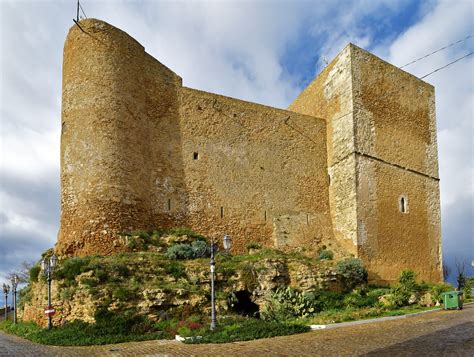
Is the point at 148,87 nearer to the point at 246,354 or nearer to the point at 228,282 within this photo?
the point at 228,282

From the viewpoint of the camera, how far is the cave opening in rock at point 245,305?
16734mm


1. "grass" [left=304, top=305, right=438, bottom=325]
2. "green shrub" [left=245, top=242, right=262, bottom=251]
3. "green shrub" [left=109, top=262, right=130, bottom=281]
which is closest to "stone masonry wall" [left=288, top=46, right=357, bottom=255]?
"green shrub" [left=245, top=242, right=262, bottom=251]

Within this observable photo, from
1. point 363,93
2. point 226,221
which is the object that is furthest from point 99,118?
point 363,93

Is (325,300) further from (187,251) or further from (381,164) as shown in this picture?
Result: (381,164)

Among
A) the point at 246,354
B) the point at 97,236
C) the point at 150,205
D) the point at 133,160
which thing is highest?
the point at 133,160

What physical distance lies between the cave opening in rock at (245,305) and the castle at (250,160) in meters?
4.73

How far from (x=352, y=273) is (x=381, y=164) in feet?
24.1

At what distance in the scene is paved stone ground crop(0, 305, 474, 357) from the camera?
1006 centimetres

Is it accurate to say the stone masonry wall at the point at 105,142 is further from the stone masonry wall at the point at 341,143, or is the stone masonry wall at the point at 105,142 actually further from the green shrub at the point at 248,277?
the stone masonry wall at the point at 341,143

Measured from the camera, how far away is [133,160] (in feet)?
63.6

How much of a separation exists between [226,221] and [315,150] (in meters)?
7.06

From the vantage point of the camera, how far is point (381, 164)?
2445 centimetres

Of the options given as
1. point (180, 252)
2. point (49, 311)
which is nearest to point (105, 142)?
point (180, 252)

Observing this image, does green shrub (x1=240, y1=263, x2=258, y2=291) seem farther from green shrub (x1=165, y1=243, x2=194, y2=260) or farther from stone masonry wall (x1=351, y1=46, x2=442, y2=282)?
stone masonry wall (x1=351, y1=46, x2=442, y2=282)
